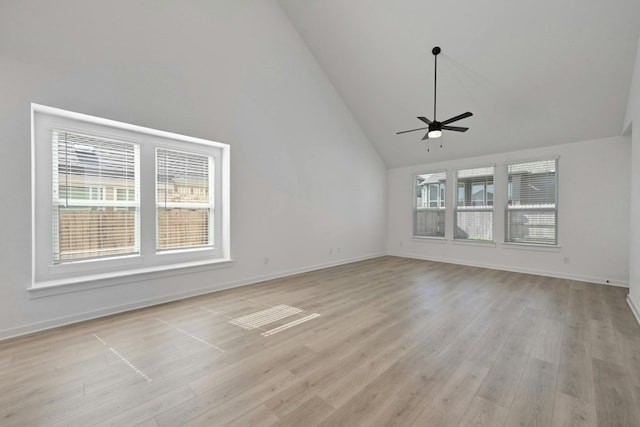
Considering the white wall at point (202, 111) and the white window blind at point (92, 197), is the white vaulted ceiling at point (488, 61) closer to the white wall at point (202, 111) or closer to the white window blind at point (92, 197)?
the white wall at point (202, 111)

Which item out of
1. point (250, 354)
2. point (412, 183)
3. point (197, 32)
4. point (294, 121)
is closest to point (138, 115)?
point (197, 32)

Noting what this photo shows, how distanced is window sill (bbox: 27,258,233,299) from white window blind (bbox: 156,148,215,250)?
1.21 ft

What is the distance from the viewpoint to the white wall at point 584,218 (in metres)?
4.94

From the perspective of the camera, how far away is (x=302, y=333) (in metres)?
2.87

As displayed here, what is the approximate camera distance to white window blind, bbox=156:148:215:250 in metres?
3.95

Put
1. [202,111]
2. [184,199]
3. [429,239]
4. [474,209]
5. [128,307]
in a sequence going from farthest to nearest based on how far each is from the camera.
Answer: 1. [429,239]
2. [474,209]
3. [184,199]
4. [202,111]
5. [128,307]

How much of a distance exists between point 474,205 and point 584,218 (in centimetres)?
196

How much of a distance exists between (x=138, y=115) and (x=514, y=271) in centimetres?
727

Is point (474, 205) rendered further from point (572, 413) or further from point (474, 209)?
point (572, 413)

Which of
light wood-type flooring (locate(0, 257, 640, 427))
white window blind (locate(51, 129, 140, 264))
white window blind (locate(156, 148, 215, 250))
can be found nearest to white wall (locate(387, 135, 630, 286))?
light wood-type flooring (locate(0, 257, 640, 427))

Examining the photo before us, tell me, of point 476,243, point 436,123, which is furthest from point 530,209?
point 436,123

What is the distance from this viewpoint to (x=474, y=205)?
22.2 ft

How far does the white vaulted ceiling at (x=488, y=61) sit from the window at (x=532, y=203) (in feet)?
1.69

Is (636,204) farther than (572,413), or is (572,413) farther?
(636,204)
